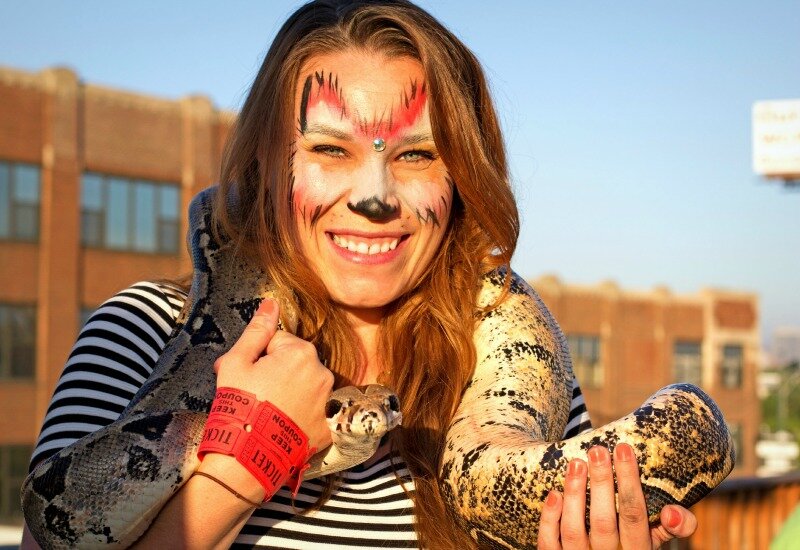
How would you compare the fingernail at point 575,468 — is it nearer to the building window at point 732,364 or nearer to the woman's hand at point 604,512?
the woman's hand at point 604,512

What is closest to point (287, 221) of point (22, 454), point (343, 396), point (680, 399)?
point (343, 396)

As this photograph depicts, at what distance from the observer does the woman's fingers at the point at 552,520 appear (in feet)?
7.18

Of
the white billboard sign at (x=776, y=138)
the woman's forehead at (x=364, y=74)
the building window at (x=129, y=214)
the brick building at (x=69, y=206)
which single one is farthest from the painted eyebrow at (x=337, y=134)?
the white billboard sign at (x=776, y=138)

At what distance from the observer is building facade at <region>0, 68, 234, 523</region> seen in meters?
29.0

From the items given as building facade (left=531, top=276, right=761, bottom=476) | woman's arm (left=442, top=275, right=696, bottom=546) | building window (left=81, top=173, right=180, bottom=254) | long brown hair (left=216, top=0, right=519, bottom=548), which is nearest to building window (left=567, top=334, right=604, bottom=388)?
building facade (left=531, top=276, right=761, bottom=476)

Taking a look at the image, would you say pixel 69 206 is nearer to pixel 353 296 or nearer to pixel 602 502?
pixel 353 296

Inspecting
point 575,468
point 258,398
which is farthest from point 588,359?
point 575,468

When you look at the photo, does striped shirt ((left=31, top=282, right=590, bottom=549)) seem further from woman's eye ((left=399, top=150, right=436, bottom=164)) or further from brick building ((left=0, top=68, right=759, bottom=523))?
brick building ((left=0, top=68, right=759, bottom=523))

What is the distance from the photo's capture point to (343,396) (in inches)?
98.0

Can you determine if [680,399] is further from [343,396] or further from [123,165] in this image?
[123,165]

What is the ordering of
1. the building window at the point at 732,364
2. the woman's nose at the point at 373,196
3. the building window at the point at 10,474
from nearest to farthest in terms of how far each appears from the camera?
the woman's nose at the point at 373,196 → the building window at the point at 10,474 → the building window at the point at 732,364

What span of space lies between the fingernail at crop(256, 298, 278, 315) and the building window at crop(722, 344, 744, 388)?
54.3 meters

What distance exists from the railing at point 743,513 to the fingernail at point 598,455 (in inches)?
238

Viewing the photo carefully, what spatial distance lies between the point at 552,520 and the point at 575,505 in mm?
70
